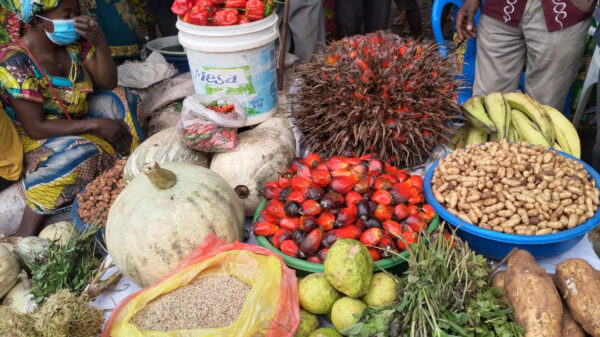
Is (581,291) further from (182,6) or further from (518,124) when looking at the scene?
(182,6)

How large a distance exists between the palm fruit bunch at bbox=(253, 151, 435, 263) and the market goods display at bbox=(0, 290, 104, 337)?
0.69m

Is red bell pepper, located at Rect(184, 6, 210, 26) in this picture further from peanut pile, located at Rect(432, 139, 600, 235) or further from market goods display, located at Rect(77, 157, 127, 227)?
peanut pile, located at Rect(432, 139, 600, 235)

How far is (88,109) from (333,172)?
2.27m

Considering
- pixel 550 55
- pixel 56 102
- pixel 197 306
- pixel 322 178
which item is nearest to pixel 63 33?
pixel 56 102

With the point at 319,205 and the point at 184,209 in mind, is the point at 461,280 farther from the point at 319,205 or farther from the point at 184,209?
the point at 184,209

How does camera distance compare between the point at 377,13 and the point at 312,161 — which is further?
the point at 377,13

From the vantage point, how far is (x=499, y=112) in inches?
92.5

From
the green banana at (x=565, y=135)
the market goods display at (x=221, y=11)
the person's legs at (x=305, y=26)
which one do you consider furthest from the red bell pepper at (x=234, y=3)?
the person's legs at (x=305, y=26)

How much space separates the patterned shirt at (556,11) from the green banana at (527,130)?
2.49 ft

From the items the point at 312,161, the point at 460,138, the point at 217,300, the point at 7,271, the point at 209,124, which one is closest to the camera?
the point at 217,300

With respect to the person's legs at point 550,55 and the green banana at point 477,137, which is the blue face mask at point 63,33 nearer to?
the green banana at point 477,137

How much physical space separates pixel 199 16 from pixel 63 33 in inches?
42.7

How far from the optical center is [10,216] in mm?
2973

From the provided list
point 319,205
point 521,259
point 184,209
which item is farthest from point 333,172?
point 521,259
